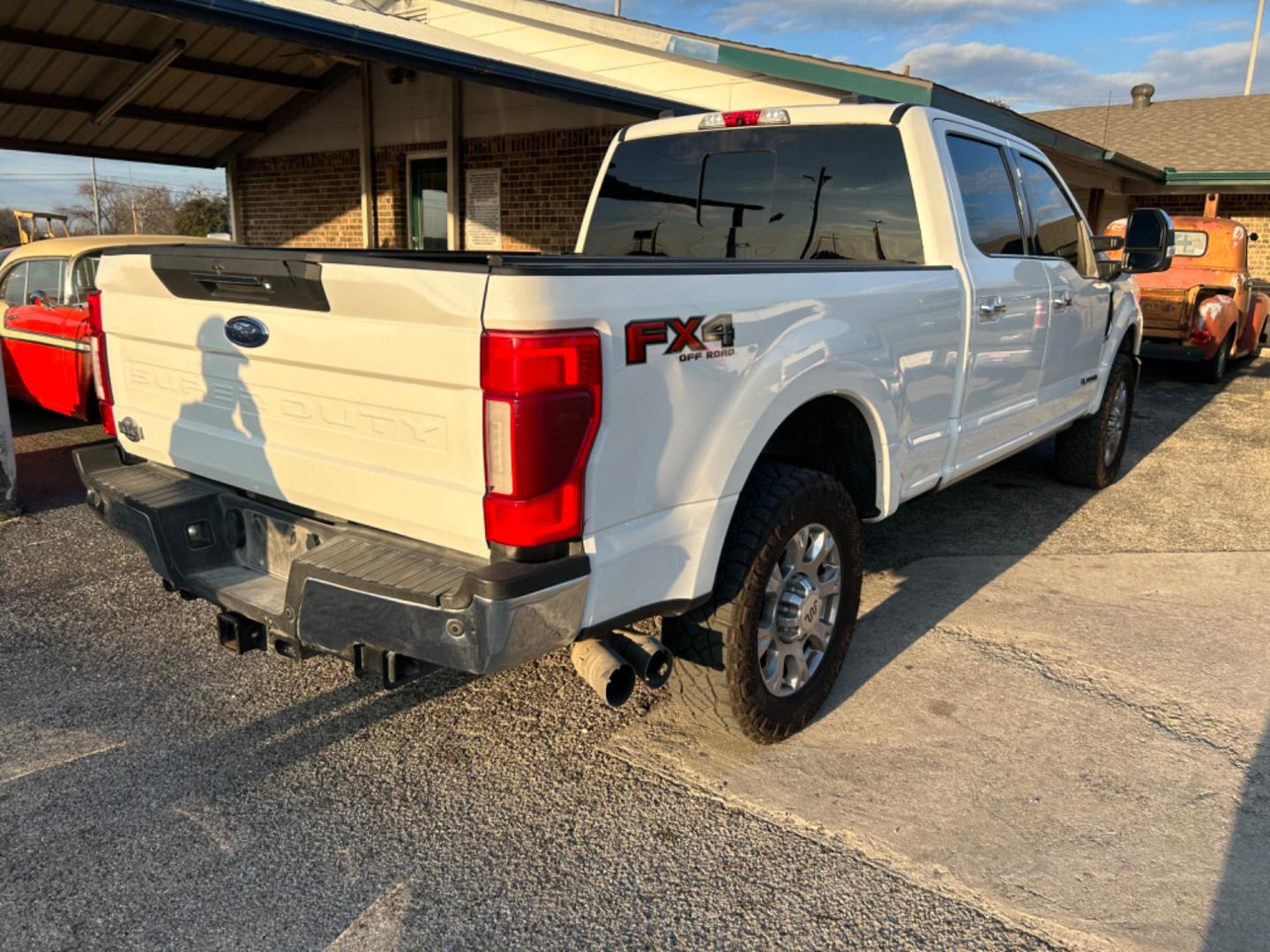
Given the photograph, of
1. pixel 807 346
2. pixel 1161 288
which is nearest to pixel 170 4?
pixel 807 346

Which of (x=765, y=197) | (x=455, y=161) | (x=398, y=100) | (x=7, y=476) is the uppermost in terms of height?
(x=398, y=100)

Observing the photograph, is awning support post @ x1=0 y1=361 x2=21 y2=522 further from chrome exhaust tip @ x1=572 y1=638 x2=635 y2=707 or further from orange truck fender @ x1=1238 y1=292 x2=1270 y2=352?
orange truck fender @ x1=1238 y1=292 x2=1270 y2=352

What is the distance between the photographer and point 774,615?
3.18m

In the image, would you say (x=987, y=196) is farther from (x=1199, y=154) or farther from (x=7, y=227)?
(x=7, y=227)

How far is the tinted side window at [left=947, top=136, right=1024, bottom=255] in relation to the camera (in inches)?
165

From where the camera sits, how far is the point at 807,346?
303cm

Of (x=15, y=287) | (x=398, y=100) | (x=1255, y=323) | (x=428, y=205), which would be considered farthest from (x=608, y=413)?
(x=1255, y=323)

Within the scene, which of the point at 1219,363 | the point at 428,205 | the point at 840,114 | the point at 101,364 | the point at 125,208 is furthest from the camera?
the point at 125,208

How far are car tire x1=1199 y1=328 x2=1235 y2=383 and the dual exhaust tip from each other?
11627 mm

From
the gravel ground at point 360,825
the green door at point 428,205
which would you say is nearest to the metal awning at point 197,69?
the green door at point 428,205

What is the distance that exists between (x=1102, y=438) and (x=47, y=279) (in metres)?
7.84

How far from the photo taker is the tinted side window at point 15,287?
7922 mm

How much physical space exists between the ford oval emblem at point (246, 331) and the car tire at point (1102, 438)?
5.36 metres

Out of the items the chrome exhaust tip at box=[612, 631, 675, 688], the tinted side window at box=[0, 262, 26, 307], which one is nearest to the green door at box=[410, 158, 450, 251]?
the tinted side window at box=[0, 262, 26, 307]
